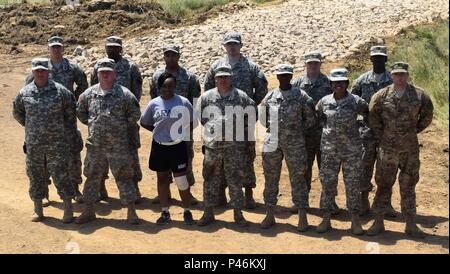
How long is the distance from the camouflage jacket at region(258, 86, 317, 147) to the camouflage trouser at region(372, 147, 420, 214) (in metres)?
0.90

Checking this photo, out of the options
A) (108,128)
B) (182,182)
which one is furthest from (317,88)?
(108,128)

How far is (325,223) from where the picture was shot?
8.06 m

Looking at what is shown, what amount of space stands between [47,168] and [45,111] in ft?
2.35

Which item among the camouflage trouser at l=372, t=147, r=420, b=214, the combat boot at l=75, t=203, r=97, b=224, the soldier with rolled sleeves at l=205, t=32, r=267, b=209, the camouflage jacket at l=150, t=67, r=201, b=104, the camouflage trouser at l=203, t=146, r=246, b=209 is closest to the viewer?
the camouflage trouser at l=372, t=147, r=420, b=214

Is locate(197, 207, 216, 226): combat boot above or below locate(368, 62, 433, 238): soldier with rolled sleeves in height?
below

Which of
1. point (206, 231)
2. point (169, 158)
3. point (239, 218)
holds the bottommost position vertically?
point (206, 231)

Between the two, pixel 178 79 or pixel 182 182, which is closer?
pixel 182 182

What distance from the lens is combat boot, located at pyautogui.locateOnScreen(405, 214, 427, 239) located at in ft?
25.6

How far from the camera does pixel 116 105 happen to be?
26.7ft

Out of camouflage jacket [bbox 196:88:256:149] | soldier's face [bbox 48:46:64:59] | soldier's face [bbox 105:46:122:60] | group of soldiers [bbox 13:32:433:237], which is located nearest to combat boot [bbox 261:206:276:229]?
group of soldiers [bbox 13:32:433:237]

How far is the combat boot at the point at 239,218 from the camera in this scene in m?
8.33

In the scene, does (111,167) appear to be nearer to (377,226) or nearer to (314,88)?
(314,88)

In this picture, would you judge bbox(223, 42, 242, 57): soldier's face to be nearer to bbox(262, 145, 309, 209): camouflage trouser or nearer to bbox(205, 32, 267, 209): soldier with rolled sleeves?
bbox(205, 32, 267, 209): soldier with rolled sleeves
